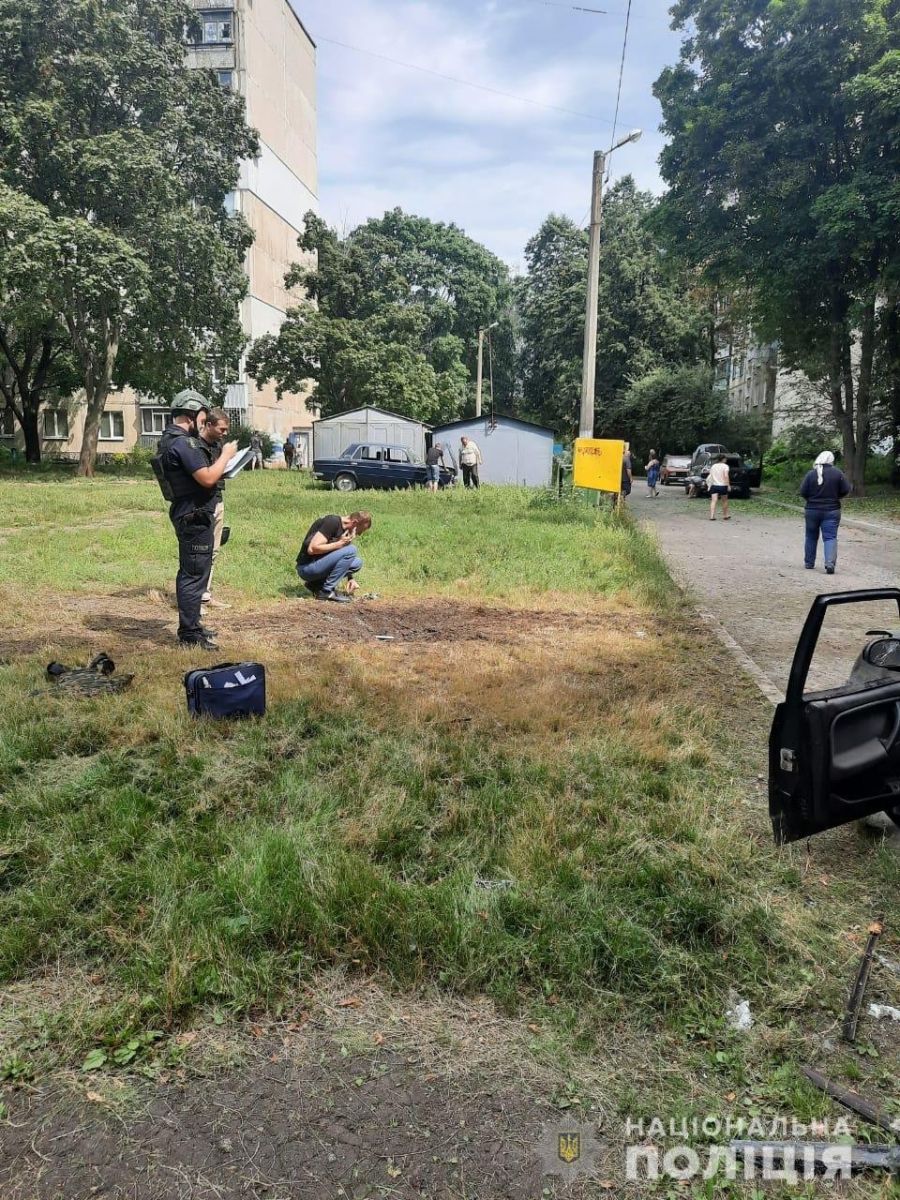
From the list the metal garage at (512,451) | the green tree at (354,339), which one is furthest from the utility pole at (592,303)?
the green tree at (354,339)

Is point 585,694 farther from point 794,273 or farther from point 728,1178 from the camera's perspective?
point 794,273

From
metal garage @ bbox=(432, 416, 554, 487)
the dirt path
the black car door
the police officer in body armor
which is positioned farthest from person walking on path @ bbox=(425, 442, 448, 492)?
the black car door

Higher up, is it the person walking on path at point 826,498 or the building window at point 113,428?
the building window at point 113,428

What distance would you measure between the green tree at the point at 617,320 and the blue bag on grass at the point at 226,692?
137 ft

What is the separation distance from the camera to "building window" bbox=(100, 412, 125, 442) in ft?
149

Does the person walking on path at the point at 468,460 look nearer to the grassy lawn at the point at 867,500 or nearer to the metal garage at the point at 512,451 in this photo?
the metal garage at the point at 512,451

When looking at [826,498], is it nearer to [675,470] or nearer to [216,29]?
[675,470]

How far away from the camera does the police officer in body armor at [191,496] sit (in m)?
6.03

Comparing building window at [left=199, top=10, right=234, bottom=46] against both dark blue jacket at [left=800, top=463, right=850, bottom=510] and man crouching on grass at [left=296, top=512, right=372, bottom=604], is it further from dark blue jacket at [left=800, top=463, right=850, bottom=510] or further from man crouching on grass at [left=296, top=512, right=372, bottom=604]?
man crouching on grass at [left=296, top=512, right=372, bottom=604]

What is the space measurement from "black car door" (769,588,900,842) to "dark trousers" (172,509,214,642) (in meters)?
4.70

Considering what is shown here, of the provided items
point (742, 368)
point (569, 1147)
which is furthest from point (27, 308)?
point (742, 368)

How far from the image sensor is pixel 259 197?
45.4 meters

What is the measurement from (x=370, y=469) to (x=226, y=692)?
66.3 feet

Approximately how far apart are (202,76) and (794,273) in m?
20.0
